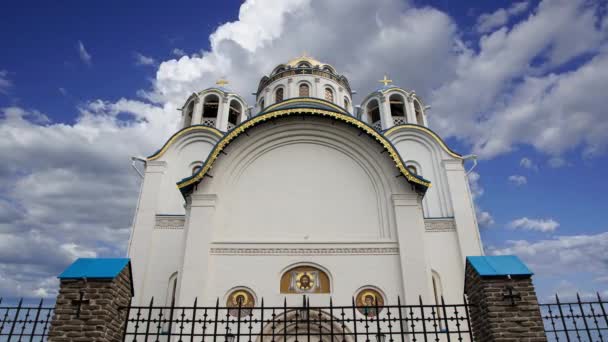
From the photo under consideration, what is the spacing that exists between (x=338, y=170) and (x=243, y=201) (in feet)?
9.02

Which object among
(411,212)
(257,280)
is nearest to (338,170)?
(411,212)

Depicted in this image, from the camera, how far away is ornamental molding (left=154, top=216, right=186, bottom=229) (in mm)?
13703

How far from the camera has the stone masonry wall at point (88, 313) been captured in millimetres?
5203

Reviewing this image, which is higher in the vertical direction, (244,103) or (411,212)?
(244,103)

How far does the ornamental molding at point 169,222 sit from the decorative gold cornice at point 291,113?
3.47 meters

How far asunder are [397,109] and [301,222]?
32.6 feet

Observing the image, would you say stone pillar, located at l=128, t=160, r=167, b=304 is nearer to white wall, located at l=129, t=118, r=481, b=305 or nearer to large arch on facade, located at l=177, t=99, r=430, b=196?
white wall, located at l=129, t=118, r=481, b=305

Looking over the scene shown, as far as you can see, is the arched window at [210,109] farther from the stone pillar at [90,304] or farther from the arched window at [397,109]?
the stone pillar at [90,304]

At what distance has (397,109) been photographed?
725 inches

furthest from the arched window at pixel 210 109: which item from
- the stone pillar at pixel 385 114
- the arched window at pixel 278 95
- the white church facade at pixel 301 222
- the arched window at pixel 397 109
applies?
the arched window at pixel 397 109

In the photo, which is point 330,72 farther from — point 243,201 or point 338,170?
point 243,201

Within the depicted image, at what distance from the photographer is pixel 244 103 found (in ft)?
60.3

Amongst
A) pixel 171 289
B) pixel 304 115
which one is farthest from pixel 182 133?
pixel 304 115

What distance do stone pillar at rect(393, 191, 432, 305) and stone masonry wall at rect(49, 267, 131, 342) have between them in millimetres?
6242
